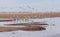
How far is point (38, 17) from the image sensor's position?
118 centimetres

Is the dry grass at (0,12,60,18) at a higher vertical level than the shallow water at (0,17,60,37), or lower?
higher

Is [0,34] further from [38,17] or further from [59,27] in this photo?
[59,27]

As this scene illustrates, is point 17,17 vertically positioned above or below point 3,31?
above

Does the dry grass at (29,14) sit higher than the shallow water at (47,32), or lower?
higher

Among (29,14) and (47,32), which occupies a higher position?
(29,14)

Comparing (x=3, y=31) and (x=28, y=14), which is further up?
(x=28, y=14)
